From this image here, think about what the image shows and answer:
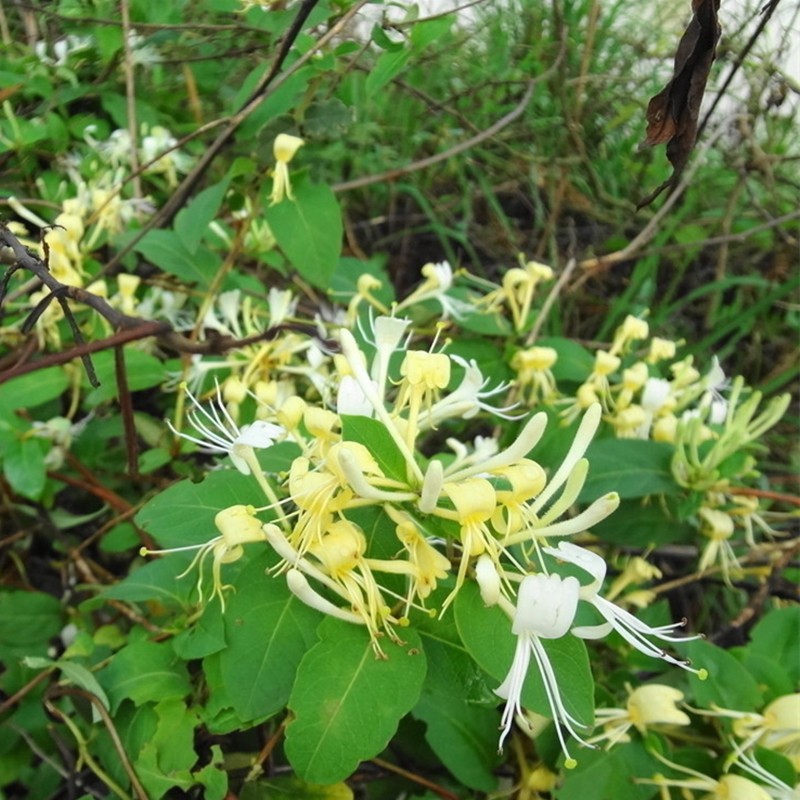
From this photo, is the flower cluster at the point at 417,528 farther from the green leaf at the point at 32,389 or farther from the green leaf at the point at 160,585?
the green leaf at the point at 32,389

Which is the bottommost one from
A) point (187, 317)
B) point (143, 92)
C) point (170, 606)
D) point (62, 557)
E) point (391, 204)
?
point (62, 557)

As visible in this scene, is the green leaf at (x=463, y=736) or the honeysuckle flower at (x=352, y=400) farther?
the green leaf at (x=463, y=736)

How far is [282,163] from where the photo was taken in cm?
80

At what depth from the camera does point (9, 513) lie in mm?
922

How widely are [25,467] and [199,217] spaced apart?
32 cm

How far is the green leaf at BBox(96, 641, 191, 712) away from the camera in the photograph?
612mm

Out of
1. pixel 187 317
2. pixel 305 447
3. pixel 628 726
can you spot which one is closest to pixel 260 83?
pixel 187 317

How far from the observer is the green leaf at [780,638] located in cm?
75

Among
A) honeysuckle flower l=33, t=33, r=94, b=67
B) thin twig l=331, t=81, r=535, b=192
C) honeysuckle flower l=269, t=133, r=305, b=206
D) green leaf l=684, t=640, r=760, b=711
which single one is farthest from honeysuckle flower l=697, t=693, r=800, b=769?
honeysuckle flower l=33, t=33, r=94, b=67

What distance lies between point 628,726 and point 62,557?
2.28ft

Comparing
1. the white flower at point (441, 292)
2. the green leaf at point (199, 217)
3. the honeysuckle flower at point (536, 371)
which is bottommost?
the honeysuckle flower at point (536, 371)

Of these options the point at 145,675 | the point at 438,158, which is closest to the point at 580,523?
the point at 145,675

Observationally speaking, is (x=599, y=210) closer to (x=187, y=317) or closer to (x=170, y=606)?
(x=187, y=317)

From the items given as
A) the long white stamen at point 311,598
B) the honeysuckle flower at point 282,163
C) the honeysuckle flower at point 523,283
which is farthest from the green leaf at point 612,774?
the honeysuckle flower at point 282,163
